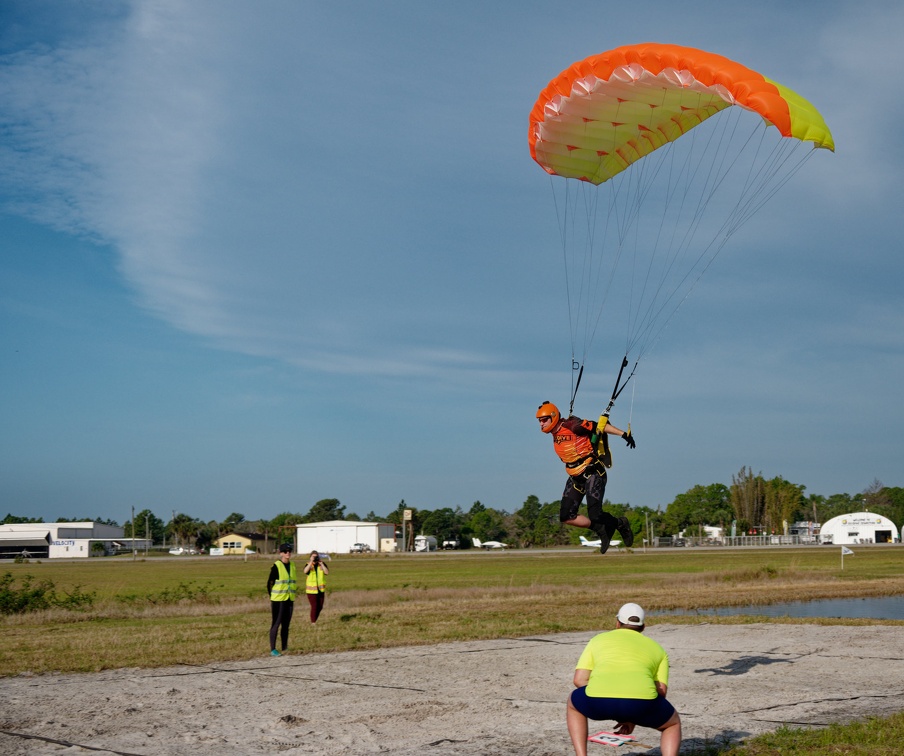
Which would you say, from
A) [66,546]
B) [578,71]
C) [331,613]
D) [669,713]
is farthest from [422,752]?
[66,546]

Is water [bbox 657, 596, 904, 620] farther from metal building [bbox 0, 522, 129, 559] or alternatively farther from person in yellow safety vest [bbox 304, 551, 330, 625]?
metal building [bbox 0, 522, 129, 559]

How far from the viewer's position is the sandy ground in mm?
9211

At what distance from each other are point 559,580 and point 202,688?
99.3 feet

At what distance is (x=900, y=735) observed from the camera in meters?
8.72

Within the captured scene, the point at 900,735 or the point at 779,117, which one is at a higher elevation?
the point at 779,117

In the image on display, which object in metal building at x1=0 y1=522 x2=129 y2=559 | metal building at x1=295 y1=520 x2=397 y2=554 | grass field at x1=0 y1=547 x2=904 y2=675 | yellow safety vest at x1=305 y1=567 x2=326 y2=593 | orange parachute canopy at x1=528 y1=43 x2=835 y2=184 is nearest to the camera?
orange parachute canopy at x1=528 y1=43 x2=835 y2=184

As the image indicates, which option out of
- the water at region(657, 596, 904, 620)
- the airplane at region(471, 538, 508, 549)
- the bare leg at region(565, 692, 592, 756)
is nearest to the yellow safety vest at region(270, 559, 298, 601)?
the bare leg at region(565, 692, 592, 756)

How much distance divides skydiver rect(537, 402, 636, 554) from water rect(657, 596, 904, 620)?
12015mm

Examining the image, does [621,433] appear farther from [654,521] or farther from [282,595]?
[654,521]

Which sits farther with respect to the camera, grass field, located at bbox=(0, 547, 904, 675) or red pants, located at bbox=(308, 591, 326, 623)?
red pants, located at bbox=(308, 591, 326, 623)

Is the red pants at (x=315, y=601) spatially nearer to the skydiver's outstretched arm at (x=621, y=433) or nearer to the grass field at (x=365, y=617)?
the grass field at (x=365, y=617)

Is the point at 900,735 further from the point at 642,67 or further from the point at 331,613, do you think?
the point at 331,613

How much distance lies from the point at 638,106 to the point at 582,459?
18.1ft

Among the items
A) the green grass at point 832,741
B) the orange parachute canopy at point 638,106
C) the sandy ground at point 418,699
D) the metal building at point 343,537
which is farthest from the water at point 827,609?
the metal building at point 343,537
